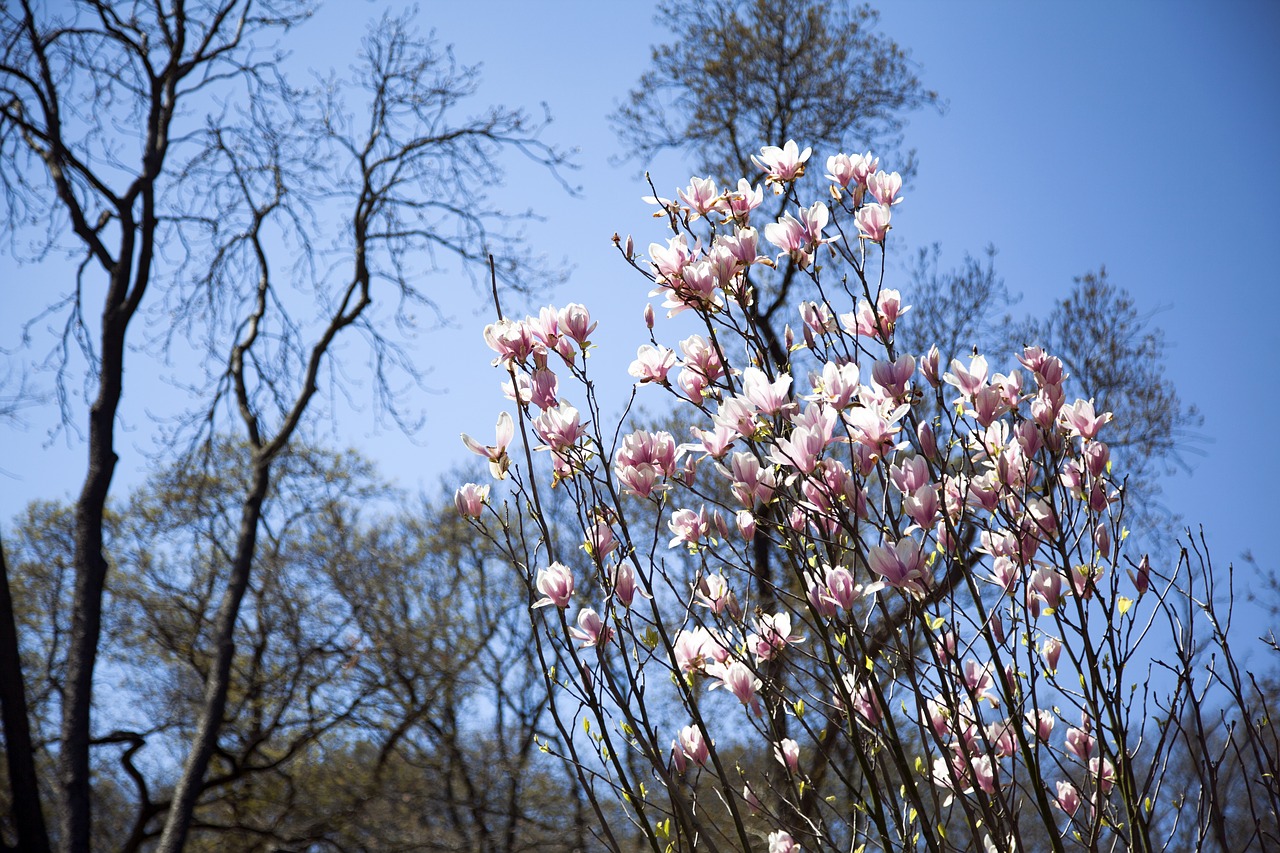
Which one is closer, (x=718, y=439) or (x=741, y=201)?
(x=718, y=439)

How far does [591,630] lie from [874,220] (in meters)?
0.75

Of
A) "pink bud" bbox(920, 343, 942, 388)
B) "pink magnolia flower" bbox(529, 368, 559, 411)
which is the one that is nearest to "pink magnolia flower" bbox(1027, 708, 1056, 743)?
"pink bud" bbox(920, 343, 942, 388)

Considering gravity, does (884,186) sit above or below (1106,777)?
above

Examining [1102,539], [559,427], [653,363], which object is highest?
[653,363]

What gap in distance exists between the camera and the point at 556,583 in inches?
50.5

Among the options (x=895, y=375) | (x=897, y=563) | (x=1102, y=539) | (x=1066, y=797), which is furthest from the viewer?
(x=1066, y=797)

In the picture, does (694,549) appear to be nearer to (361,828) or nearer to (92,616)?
(92,616)

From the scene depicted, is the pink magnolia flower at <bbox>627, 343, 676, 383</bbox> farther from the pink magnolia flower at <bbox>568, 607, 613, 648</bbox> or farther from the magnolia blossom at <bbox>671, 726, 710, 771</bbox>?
the magnolia blossom at <bbox>671, 726, 710, 771</bbox>

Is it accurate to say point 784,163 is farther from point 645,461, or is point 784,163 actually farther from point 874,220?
point 645,461

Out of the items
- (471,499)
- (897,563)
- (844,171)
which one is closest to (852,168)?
(844,171)

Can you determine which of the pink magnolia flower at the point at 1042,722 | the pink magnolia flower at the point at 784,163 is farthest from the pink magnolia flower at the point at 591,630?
the pink magnolia flower at the point at 784,163

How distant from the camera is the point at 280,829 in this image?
707 centimetres

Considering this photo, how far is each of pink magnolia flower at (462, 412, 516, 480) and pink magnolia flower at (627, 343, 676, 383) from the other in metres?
0.20

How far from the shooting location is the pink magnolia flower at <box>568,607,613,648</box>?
1.33m
